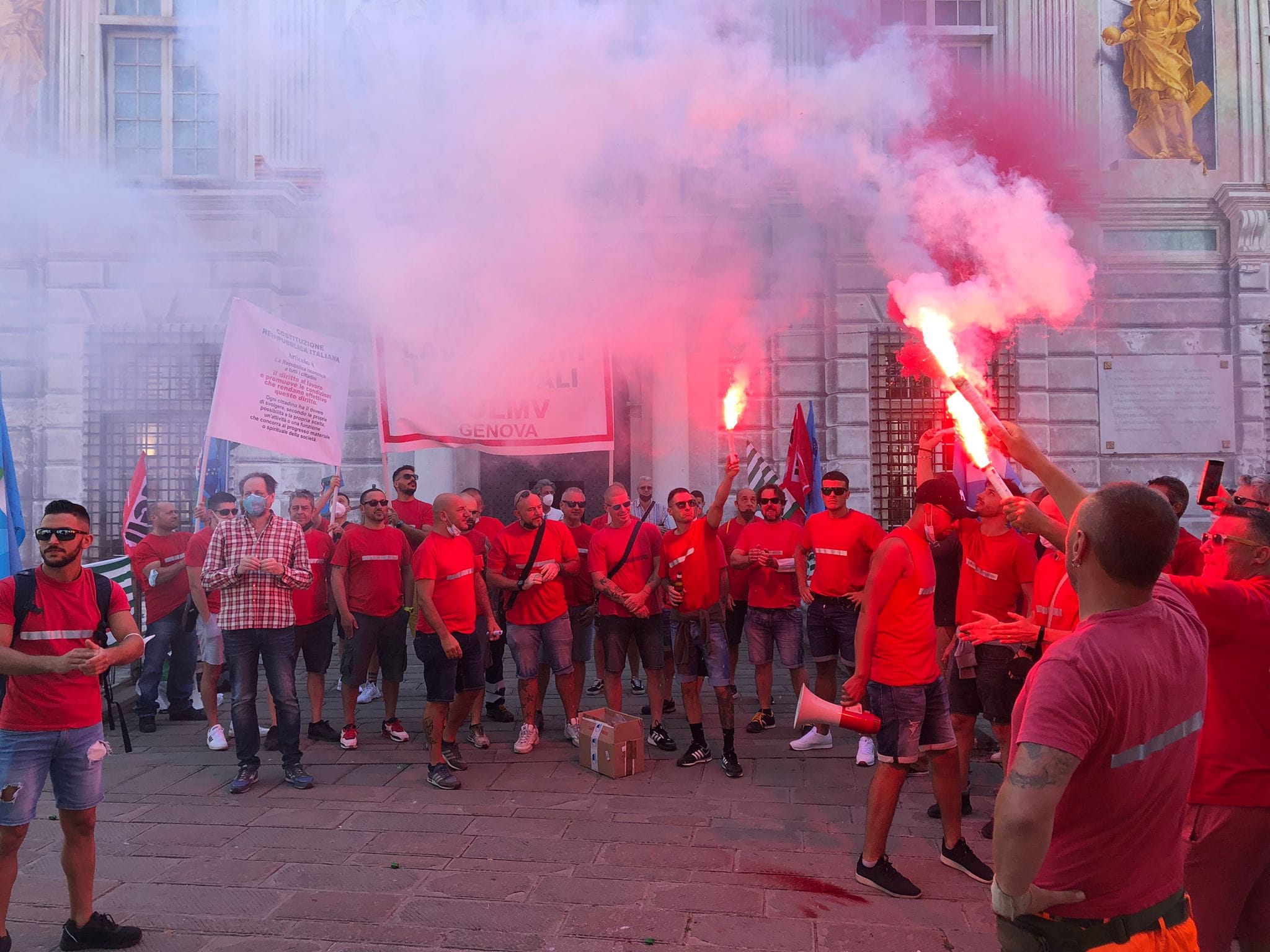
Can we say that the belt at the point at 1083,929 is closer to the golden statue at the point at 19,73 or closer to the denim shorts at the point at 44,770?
the denim shorts at the point at 44,770

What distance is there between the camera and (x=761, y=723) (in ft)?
21.4

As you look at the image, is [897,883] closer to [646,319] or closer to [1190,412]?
[646,319]

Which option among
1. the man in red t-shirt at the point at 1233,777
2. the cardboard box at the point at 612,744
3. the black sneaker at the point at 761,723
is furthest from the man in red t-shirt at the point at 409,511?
the man in red t-shirt at the point at 1233,777

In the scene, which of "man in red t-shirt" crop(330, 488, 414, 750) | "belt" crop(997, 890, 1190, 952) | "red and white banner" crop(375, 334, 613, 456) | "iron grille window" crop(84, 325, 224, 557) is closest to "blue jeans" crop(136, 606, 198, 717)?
"man in red t-shirt" crop(330, 488, 414, 750)

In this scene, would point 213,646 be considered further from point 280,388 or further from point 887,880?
point 887,880

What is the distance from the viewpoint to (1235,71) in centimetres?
1166

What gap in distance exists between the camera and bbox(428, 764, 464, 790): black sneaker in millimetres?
5320

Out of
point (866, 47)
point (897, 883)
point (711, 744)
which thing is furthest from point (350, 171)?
point (897, 883)

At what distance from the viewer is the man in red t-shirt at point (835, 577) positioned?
20.0 feet

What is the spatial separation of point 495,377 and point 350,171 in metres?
2.73

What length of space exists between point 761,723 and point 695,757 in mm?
973

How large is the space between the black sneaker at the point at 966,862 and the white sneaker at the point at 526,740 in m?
2.97

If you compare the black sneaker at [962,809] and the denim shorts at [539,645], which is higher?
the denim shorts at [539,645]

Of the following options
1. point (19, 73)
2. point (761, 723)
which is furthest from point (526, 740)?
point (19, 73)
